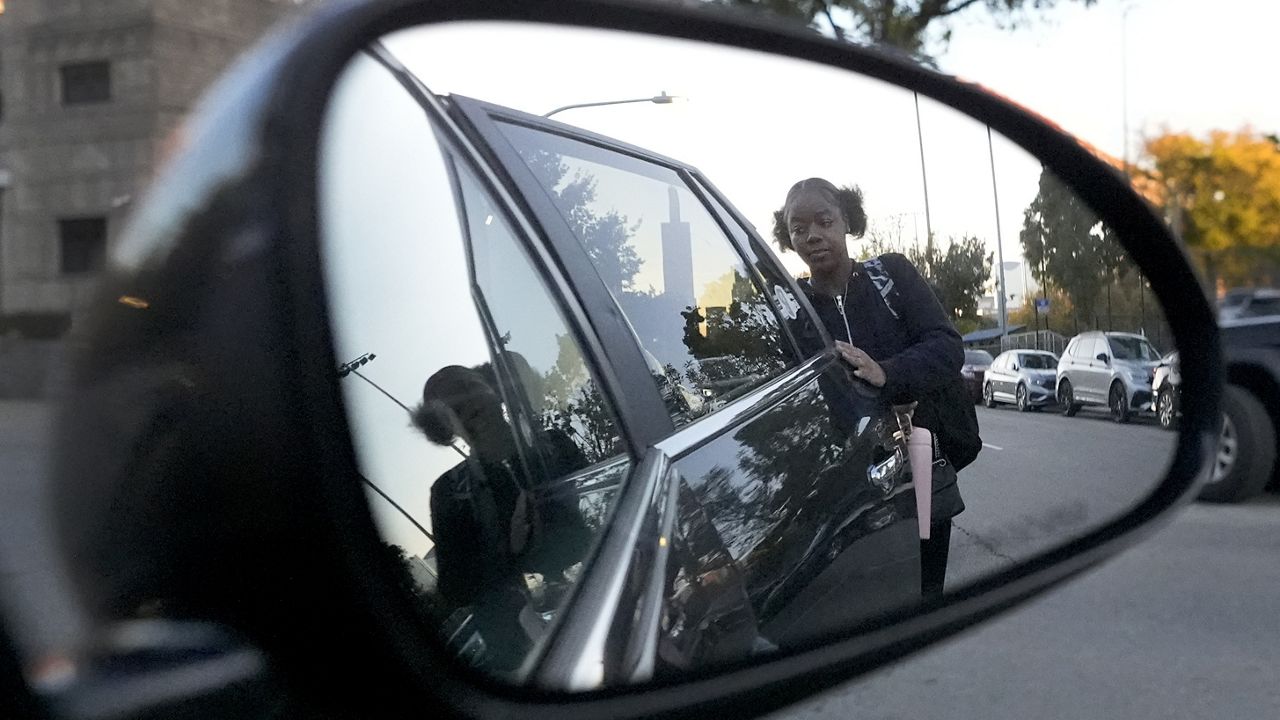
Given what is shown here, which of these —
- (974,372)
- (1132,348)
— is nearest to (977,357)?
(974,372)

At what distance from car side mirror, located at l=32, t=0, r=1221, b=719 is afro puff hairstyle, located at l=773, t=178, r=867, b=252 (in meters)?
0.02

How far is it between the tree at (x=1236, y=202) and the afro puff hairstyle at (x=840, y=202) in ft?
140

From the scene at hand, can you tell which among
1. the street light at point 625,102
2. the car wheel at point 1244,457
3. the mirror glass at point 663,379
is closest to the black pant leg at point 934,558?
the mirror glass at point 663,379

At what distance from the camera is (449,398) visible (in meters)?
1.02

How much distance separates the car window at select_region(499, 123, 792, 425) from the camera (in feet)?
4.03

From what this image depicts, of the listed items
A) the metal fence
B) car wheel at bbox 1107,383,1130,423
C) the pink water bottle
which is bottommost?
the pink water bottle

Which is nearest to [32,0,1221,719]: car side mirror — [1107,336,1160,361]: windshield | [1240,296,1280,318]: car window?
[1107,336,1160,361]: windshield

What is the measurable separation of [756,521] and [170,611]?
60 centimetres

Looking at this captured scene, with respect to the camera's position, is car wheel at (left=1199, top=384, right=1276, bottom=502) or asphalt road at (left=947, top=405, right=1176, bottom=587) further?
car wheel at (left=1199, top=384, right=1276, bottom=502)

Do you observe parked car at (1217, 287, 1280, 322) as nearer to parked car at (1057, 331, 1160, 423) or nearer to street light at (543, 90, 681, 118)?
parked car at (1057, 331, 1160, 423)

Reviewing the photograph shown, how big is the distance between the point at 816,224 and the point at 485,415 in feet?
1.56

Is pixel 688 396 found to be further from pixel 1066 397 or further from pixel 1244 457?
pixel 1244 457

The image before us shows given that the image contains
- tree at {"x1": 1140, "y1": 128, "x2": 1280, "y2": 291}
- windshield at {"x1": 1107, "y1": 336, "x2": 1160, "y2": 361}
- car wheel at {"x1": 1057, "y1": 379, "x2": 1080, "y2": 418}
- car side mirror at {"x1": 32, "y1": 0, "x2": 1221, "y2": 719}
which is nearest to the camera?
car side mirror at {"x1": 32, "y1": 0, "x2": 1221, "y2": 719}

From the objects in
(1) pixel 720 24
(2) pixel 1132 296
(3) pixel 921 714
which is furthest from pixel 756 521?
(3) pixel 921 714
